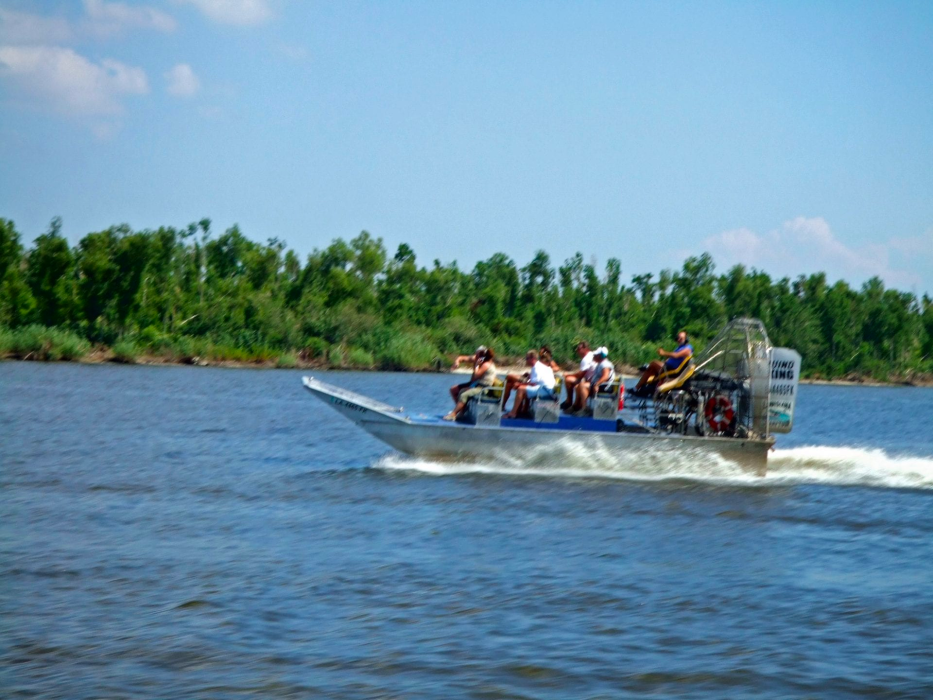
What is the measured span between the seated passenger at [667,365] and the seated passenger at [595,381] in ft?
2.48

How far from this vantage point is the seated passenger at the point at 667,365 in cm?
1892

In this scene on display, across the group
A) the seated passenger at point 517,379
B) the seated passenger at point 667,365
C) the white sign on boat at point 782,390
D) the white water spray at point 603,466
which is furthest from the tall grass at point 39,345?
the white sign on boat at point 782,390

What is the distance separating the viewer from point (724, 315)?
118 m

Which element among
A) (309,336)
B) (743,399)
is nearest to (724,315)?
(309,336)

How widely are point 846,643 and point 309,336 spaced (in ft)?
274

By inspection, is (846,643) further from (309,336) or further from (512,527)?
(309,336)

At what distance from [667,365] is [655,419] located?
93 centimetres

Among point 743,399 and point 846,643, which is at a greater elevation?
point 743,399

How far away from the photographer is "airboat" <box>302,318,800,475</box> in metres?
18.6

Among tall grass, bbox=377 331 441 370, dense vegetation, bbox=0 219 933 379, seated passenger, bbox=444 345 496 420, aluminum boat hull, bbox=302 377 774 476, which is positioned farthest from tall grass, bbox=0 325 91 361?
seated passenger, bbox=444 345 496 420

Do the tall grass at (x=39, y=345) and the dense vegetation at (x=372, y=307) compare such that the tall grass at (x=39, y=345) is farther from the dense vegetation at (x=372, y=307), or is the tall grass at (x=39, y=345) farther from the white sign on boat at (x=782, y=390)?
the white sign on boat at (x=782, y=390)

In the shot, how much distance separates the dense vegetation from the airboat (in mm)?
59662

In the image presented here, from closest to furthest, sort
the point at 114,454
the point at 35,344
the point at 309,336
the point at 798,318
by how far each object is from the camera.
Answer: the point at 114,454 < the point at 35,344 < the point at 309,336 < the point at 798,318

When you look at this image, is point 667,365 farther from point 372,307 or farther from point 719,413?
point 372,307
